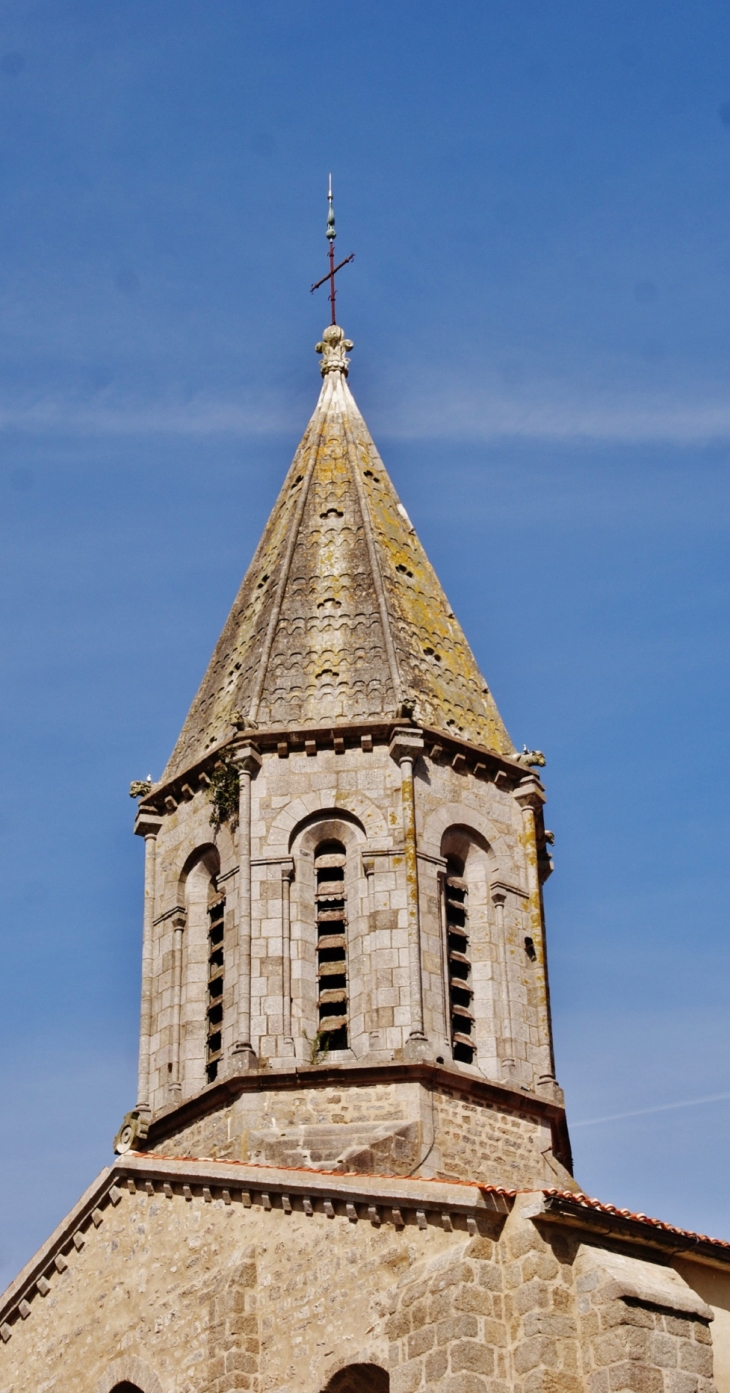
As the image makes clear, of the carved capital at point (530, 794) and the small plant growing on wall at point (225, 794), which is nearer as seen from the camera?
the small plant growing on wall at point (225, 794)

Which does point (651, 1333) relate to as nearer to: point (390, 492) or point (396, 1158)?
point (396, 1158)

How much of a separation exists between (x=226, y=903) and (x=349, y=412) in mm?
9056

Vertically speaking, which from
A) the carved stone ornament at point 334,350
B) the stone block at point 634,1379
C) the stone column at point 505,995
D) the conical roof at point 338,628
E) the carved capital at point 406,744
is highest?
the carved stone ornament at point 334,350

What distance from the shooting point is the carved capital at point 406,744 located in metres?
24.4

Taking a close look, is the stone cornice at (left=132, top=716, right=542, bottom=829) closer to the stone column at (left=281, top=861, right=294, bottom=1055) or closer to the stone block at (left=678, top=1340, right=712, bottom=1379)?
the stone column at (left=281, top=861, right=294, bottom=1055)

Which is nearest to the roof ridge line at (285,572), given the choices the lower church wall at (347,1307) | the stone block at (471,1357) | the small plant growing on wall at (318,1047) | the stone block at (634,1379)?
the small plant growing on wall at (318,1047)

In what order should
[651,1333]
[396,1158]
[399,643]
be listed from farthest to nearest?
[399,643], [396,1158], [651,1333]

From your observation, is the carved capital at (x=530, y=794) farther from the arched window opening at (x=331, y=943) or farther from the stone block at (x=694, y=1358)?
the stone block at (x=694, y=1358)

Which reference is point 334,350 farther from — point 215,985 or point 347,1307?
point 347,1307

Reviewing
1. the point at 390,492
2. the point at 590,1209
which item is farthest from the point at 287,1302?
the point at 390,492

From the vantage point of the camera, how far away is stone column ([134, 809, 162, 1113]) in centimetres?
2392

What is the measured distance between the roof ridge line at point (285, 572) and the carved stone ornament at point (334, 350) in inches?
26.7

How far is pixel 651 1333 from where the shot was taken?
16047mm

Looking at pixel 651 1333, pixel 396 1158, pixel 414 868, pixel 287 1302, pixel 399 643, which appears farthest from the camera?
pixel 399 643
